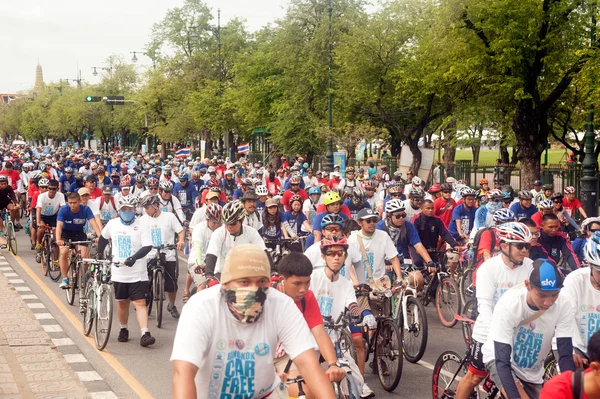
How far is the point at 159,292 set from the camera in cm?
1179

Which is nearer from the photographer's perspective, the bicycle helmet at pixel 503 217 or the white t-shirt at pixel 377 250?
the white t-shirt at pixel 377 250

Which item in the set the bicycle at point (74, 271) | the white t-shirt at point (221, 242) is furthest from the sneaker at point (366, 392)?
the bicycle at point (74, 271)

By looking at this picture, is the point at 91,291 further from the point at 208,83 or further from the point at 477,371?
the point at 208,83

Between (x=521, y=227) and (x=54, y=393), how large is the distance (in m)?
4.78

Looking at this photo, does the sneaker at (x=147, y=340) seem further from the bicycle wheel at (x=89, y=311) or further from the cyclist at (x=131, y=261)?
the bicycle wheel at (x=89, y=311)

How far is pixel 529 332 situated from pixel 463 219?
8.64 metres

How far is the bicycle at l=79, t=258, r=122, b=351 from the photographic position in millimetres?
10227

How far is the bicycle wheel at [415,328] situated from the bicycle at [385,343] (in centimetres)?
36

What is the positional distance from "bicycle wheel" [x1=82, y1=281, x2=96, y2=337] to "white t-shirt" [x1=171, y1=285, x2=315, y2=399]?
22.9 feet

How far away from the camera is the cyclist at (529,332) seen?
5086 mm

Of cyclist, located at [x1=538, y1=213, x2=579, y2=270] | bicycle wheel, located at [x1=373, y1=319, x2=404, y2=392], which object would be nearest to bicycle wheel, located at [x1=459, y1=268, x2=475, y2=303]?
cyclist, located at [x1=538, y1=213, x2=579, y2=270]

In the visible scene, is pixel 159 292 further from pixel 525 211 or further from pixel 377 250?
pixel 525 211

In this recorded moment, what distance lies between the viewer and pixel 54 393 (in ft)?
27.1

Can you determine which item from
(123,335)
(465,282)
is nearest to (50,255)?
(123,335)
